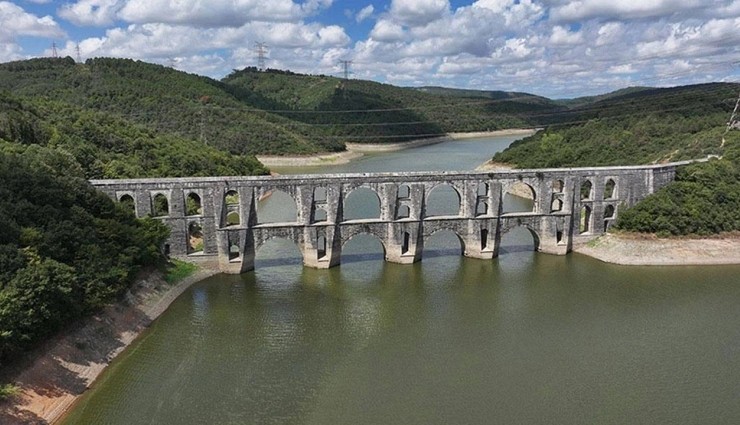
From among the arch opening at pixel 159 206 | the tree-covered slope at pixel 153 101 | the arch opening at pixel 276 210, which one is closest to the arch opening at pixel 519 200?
the arch opening at pixel 276 210

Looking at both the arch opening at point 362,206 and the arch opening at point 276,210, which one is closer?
the arch opening at point 362,206

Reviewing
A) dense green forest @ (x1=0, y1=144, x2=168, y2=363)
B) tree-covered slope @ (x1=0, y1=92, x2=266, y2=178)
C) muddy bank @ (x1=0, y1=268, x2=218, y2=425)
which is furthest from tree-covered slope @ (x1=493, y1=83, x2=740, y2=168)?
muddy bank @ (x1=0, y1=268, x2=218, y2=425)

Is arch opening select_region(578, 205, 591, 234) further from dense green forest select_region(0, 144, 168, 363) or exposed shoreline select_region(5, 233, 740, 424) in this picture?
dense green forest select_region(0, 144, 168, 363)

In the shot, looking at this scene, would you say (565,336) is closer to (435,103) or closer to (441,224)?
(441,224)

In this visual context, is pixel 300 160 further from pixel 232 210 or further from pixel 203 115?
pixel 232 210

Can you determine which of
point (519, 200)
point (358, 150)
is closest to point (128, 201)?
point (519, 200)

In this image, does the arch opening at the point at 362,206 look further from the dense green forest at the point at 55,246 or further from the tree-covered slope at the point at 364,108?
the tree-covered slope at the point at 364,108
